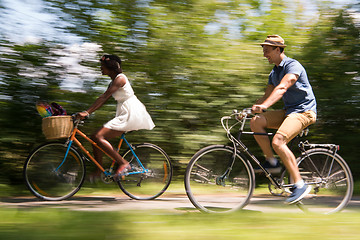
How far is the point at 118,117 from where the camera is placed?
17.9ft

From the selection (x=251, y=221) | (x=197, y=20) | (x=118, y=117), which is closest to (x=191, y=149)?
(x=118, y=117)

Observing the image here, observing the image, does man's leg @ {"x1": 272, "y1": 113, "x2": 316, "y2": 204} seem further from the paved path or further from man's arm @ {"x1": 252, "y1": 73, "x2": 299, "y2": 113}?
the paved path

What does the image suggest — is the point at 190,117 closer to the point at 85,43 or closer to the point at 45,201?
the point at 85,43

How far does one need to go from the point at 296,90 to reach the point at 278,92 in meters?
0.33

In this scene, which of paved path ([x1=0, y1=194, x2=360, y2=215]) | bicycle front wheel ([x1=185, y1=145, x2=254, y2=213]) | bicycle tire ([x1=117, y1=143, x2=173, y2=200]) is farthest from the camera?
bicycle tire ([x1=117, y1=143, x2=173, y2=200])

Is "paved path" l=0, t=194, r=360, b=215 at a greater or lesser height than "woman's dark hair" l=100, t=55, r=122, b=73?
lesser

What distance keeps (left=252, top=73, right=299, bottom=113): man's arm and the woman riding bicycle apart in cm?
164

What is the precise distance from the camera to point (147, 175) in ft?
19.0

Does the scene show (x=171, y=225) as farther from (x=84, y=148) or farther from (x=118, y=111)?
(x=84, y=148)

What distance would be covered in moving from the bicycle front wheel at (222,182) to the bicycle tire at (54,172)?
5.62ft

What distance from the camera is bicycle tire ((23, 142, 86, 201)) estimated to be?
18.1ft

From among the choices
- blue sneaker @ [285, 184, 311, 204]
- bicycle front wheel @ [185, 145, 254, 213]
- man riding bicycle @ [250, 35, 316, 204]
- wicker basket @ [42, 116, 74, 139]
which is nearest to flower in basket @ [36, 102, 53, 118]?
wicker basket @ [42, 116, 74, 139]

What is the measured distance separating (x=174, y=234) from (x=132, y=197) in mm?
2195

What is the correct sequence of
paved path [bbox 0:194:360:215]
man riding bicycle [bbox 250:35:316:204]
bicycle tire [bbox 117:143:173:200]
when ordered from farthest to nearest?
bicycle tire [bbox 117:143:173:200]
paved path [bbox 0:194:360:215]
man riding bicycle [bbox 250:35:316:204]
